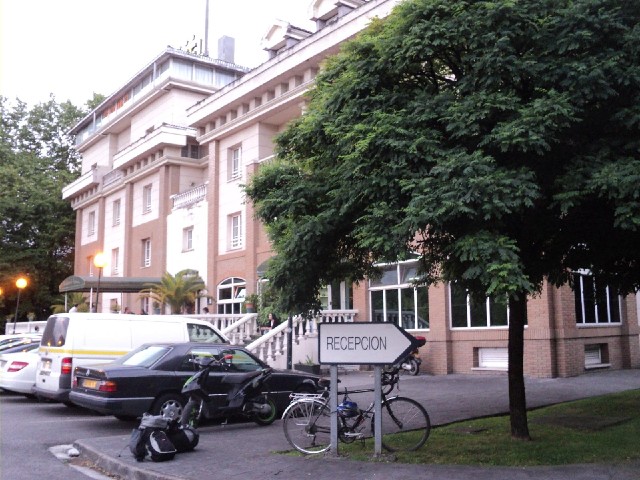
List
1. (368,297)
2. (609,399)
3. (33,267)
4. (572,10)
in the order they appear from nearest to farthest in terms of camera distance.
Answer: (572,10), (609,399), (368,297), (33,267)

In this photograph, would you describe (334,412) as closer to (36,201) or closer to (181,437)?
(181,437)

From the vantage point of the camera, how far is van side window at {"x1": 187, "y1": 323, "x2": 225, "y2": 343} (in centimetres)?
1580

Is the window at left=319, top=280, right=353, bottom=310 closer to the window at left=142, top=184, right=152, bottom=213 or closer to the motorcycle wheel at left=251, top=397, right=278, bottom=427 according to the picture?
the motorcycle wheel at left=251, top=397, right=278, bottom=427

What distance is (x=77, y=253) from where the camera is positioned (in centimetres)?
4800

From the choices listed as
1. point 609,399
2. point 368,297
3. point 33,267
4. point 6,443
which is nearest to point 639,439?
point 609,399

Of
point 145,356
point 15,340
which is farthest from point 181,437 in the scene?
point 15,340

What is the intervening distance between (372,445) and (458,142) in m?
4.41

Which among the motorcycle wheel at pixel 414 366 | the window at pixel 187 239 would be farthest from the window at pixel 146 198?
the motorcycle wheel at pixel 414 366

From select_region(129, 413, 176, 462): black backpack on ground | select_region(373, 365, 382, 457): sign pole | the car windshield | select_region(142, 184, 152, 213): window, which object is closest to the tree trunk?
select_region(373, 365, 382, 457): sign pole

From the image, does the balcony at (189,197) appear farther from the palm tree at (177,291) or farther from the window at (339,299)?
the window at (339,299)

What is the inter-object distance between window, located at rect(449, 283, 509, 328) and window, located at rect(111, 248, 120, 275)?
26.5 metres

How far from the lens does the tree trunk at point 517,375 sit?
9.68 metres

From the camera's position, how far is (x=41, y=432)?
12.0m

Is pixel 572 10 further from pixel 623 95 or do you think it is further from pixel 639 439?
pixel 639 439
